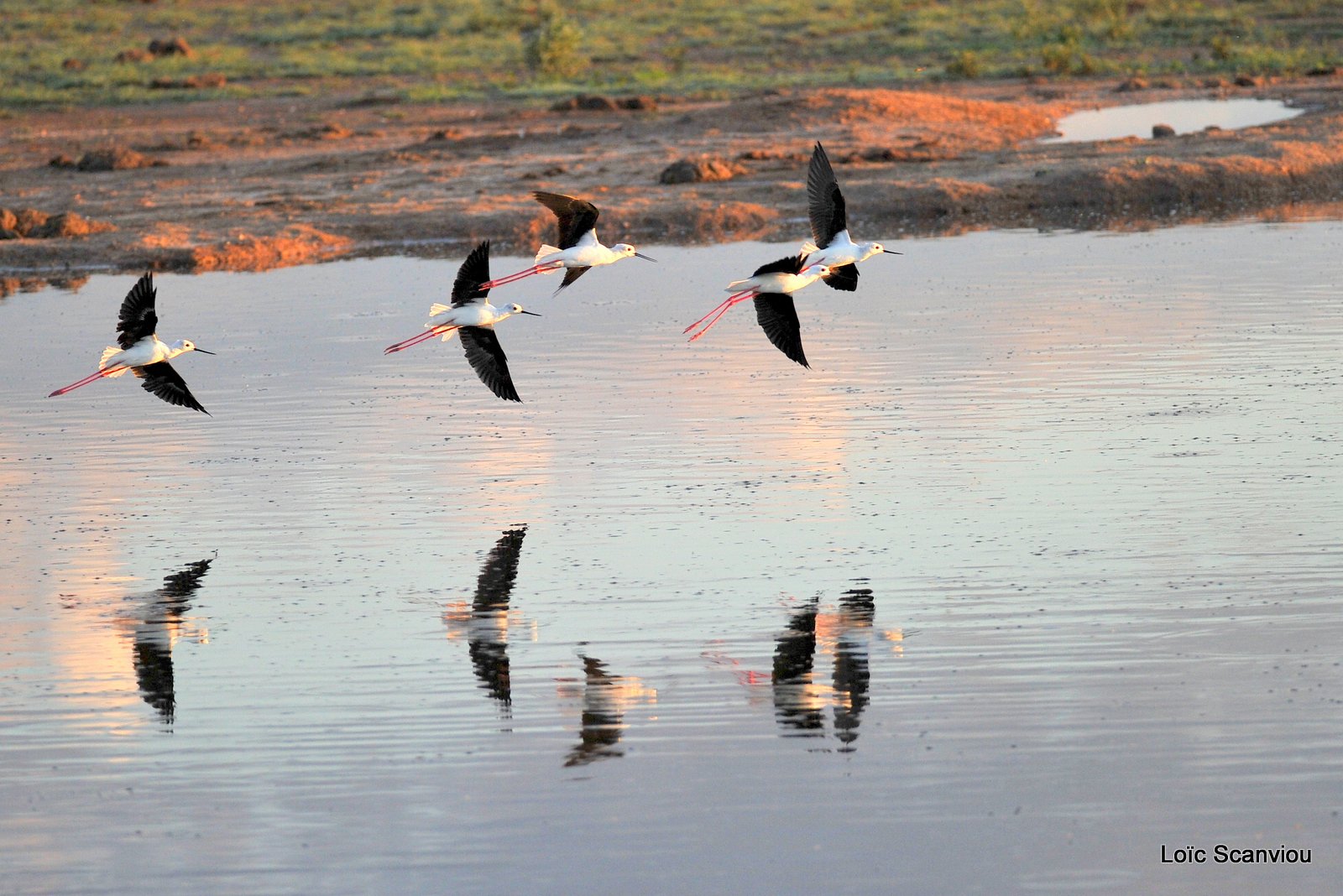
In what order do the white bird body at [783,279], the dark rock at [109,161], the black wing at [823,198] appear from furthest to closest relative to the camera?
the dark rock at [109,161] → the black wing at [823,198] → the white bird body at [783,279]

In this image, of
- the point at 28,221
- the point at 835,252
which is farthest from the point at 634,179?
the point at 835,252

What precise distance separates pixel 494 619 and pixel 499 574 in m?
0.92

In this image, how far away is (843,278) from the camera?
13.1m

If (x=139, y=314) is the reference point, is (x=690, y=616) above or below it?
below

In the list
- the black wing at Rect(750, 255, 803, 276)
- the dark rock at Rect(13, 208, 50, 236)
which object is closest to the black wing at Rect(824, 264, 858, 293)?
the black wing at Rect(750, 255, 803, 276)

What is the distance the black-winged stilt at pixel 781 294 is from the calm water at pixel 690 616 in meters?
1.18

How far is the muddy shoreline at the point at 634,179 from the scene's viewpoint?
2672cm

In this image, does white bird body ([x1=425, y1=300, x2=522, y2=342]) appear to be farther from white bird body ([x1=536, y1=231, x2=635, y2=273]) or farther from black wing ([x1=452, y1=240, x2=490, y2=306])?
white bird body ([x1=536, y1=231, x2=635, y2=273])

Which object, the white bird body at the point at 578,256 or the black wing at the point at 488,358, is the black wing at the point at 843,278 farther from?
the black wing at the point at 488,358

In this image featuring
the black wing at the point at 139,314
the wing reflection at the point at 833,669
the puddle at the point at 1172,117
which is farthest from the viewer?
the puddle at the point at 1172,117

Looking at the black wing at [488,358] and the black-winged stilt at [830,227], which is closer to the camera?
the black-winged stilt at [830,227]

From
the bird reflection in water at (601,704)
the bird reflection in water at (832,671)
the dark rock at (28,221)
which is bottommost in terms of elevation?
the dark rock at (28,221)

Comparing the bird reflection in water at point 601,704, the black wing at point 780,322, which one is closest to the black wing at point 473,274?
the black wing at point 780,322

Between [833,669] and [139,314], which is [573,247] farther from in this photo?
[833,669]
